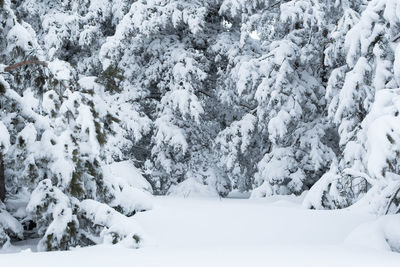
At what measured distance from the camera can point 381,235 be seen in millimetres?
4727

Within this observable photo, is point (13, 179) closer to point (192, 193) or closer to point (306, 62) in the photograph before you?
point (192, 193)

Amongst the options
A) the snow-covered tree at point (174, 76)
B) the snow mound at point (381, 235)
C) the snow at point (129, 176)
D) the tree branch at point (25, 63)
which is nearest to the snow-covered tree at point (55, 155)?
the tree branch at point (25, 63)

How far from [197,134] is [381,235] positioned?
8.42m

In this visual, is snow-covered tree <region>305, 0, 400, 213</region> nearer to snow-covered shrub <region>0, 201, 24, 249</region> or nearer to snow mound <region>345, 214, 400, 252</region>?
snow mound <region>345, 214, 400, 252</region>

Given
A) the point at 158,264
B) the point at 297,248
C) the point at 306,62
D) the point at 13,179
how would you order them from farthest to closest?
the point at 306,62
the point at 13,179
the point at 297,248
the point at 158,264

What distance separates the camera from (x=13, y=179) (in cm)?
612

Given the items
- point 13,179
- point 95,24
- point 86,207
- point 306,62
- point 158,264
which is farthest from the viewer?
point 95,24

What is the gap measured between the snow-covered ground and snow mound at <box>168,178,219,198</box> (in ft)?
12.9

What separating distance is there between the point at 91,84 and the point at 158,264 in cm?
339

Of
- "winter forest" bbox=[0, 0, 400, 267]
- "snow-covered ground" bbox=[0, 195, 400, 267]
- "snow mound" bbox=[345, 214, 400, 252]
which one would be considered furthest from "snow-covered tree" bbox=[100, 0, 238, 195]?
"snow mound" bbox=[345, 214, 400, 252]

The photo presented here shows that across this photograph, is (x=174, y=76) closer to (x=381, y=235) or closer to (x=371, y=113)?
(x=371, y=113)

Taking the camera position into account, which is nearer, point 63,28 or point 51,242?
point 51,242

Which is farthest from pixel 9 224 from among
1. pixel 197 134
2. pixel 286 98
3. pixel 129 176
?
pixel 197 134

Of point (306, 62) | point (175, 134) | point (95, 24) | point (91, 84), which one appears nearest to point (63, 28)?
point (95, 24)
